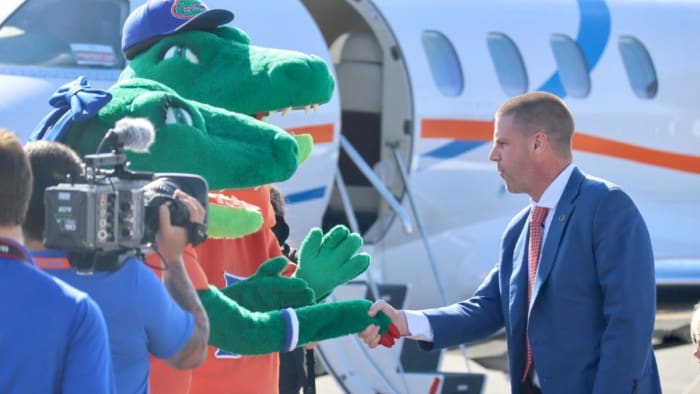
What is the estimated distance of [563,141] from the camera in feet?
13.8

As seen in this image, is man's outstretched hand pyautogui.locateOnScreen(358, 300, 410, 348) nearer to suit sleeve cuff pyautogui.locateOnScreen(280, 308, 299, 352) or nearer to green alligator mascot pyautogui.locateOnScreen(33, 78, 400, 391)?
green alligator mascot pyautogui.locateOnScreen(33, 78, 400, 391)

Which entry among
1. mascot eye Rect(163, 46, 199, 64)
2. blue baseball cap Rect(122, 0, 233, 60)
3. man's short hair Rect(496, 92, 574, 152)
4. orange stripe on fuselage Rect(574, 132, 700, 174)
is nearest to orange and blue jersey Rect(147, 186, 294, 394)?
mascot eye Rect(163, 46, 199, 64)

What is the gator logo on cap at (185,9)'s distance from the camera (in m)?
4.05

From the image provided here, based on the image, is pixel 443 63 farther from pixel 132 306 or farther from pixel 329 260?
pixel 132 306

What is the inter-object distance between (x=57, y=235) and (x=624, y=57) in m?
8.37

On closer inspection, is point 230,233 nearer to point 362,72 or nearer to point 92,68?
point 92,68

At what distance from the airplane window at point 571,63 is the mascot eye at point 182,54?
646 centimetres

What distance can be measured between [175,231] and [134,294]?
0.17 metres

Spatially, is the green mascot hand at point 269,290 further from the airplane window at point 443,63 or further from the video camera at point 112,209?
the airplane window at point 443,63

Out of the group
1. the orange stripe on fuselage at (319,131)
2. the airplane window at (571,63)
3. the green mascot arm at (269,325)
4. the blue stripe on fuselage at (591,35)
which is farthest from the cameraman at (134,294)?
Result: the airplane window at (571,63)

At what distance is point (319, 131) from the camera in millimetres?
8375

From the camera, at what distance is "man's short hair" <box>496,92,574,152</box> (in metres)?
Result: 4.19

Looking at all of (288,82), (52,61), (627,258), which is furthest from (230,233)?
(52,61)

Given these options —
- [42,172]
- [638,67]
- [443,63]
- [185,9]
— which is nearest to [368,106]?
[443,63]
